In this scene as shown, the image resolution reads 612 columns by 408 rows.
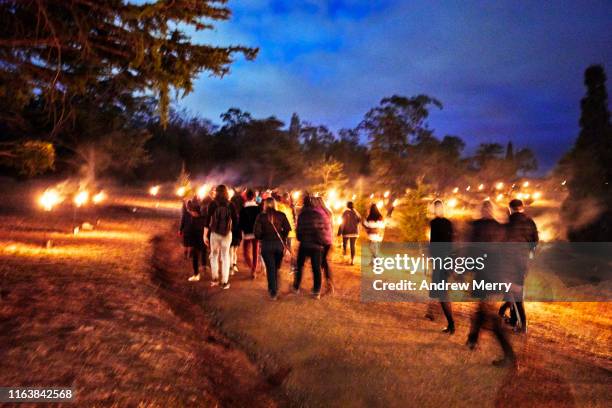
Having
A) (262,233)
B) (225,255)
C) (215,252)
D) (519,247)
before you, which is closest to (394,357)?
(519,247)

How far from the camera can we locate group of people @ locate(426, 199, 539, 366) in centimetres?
546

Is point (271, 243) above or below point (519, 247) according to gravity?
below

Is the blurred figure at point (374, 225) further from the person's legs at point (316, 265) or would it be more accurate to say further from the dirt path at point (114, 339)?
the dirt path at point (114, 339)

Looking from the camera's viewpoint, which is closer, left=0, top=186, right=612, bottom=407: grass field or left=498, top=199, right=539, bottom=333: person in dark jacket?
left=0, top=186, right=612, bottom=407: grass field

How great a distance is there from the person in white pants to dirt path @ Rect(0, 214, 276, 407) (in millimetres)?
645

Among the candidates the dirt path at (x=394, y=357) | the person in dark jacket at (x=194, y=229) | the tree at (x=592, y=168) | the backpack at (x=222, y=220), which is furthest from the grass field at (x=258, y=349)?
the tree at (x=592, y=168)

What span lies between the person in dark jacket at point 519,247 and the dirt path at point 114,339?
3.54 meters

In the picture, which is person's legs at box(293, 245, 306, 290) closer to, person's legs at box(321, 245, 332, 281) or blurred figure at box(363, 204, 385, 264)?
person's legs at box(321, 245, 332, 281)

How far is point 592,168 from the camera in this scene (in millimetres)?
22609

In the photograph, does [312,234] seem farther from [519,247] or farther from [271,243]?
[519,247]

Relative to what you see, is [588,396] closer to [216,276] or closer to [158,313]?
[158,313]

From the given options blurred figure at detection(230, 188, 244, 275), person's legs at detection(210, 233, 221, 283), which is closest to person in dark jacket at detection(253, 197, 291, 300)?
person's legs at detection(210, 233, 221, 283)

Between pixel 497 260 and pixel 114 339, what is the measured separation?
4.99 metres

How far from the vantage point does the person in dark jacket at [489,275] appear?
5.38 meters
